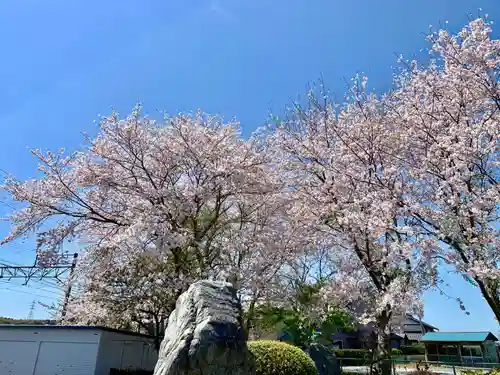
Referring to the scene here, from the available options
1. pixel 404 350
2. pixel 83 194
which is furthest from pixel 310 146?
pixel 404 350

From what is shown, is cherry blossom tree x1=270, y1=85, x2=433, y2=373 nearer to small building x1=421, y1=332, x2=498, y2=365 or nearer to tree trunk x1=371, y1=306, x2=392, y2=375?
tree trunk x1=371, y1=306, x2=392, y2=375

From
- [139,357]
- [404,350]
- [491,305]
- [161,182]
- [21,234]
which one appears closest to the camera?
[491,305]

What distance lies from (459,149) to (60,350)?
39.0 feet

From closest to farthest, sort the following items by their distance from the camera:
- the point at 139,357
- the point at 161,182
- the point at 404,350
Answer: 1. the point at 161,182
2. the point at 139,357
3. the point at 404,350

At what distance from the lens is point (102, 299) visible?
11.9 m

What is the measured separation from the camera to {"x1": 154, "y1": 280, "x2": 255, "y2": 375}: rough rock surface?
5.10 metres

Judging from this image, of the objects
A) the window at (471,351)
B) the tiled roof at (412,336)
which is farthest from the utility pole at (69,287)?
the tiled roof at (412,336)

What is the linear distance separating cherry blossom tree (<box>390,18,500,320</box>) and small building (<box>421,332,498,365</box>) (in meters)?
22.3

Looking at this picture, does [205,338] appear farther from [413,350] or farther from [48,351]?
[413,350]

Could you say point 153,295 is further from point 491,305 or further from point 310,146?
point 491,305

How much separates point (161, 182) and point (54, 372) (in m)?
6.54

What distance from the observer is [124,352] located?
12.5 metres

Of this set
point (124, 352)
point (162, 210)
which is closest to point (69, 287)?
point (124, 352)

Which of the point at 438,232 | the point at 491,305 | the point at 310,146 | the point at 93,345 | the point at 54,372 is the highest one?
the point at 310,146
